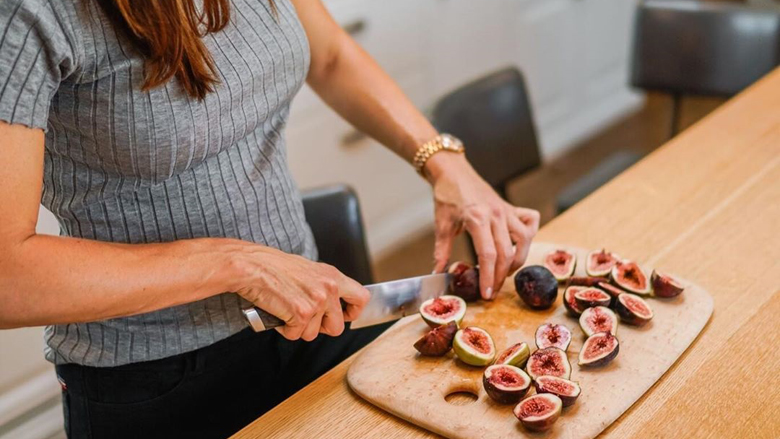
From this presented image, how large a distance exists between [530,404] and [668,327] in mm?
273

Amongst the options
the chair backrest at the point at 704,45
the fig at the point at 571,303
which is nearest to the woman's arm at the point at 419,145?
the fig at the point at 571,303

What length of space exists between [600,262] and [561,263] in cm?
6

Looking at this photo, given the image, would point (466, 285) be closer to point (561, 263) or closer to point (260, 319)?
point (561, 263)

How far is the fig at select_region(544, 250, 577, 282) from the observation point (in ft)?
4.21

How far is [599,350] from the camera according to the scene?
42.3 inches

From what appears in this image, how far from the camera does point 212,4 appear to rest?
1.06 metres

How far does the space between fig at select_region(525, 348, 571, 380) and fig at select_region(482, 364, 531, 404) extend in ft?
0.05

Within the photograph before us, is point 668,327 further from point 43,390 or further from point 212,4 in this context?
point 43,390

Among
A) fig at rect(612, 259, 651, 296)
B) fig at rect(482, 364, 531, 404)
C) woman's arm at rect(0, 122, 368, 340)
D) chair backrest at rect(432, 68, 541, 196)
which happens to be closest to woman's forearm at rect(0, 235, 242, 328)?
woman's arm at rect(0, 122, 368, 340)

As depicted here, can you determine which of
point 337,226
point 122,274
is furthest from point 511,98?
point 122,274

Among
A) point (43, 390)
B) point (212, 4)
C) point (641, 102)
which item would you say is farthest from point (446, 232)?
point (641, 102)

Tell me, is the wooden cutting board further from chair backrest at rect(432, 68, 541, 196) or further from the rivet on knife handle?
chair backrest at rect(432, 68, 541, 196)

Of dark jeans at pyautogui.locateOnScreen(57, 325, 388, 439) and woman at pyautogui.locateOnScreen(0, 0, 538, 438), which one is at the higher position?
woman at pyautogui.locateOnScreen(0, 0, 538, 438)

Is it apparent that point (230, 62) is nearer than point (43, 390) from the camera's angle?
Yes
